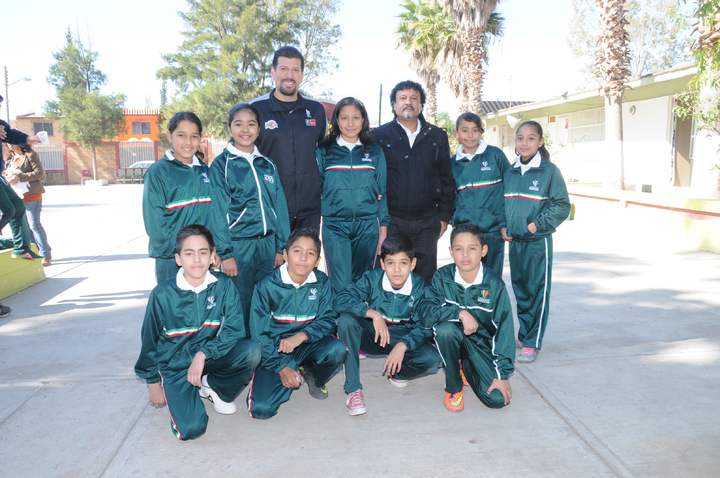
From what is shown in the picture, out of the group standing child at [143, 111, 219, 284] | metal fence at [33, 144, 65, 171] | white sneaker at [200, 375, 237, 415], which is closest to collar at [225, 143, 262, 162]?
standing child at [143, 111, 219, 284]

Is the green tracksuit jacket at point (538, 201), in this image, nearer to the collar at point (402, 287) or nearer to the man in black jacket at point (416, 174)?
the man in black jacket at point (416, 174)

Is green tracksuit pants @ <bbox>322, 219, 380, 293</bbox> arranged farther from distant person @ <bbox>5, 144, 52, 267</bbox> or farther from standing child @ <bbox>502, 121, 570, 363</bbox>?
Result: distant person @ <bbox>5, 144, 52, 267</bbox>

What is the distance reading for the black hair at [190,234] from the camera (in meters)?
2.97

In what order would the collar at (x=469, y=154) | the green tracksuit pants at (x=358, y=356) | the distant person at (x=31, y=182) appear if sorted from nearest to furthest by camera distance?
1. the green tracksuit pants at (x=358, y=356)
2. the collar at (x=469, y=154)
3. the distant person at (x=31, y=182)

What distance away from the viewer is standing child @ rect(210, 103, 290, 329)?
11.1 ft

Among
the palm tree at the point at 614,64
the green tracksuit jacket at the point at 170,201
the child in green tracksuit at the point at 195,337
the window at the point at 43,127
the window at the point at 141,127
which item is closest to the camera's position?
the child in green tracksuit at the point at 195,337

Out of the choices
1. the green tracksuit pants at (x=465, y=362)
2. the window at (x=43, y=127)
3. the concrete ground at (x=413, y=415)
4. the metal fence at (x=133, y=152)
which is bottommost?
the concrete ground at (x=413, y=415)

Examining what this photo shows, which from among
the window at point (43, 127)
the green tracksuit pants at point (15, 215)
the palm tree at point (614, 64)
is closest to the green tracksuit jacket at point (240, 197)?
the green tracksuit pants at point (15, 215)

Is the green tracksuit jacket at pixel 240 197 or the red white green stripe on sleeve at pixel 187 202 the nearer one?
the red white green stripe on sleeve at pixel 187 202

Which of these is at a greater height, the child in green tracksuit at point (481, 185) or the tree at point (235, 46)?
the tree at point (235, 46)

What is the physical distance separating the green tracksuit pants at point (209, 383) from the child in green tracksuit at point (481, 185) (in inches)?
75.1

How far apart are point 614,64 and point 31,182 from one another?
1147 cm

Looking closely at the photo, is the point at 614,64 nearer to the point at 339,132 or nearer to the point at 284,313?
the point at 339,132

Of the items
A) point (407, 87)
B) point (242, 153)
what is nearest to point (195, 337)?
point (242, 153)
